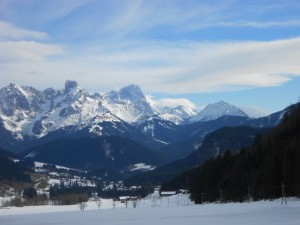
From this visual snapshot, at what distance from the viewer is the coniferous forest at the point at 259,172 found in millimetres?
90688

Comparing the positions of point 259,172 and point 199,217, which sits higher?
point 259,172

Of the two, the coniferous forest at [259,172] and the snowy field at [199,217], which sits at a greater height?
the coniferous forest at [259,172]

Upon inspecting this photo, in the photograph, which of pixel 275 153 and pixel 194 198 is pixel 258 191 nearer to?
pixel 275 153

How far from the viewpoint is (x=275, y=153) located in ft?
327

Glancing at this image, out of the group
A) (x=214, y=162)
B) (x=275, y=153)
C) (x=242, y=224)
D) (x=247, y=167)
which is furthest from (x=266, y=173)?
(x=242, y=224)

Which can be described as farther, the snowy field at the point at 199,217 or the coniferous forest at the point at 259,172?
the coniferous forest at the point at 259,172

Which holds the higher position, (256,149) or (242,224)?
(256,149)

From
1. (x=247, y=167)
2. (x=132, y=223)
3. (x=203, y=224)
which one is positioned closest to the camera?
(x=203, y=224)

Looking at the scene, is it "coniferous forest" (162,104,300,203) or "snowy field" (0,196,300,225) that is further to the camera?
"coniferous forest" (162,104,300,203)

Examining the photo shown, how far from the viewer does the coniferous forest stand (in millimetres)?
90688

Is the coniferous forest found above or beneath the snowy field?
above

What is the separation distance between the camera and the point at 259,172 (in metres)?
109

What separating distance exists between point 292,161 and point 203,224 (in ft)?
168

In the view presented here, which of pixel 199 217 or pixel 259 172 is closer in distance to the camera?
pixel 199 217
